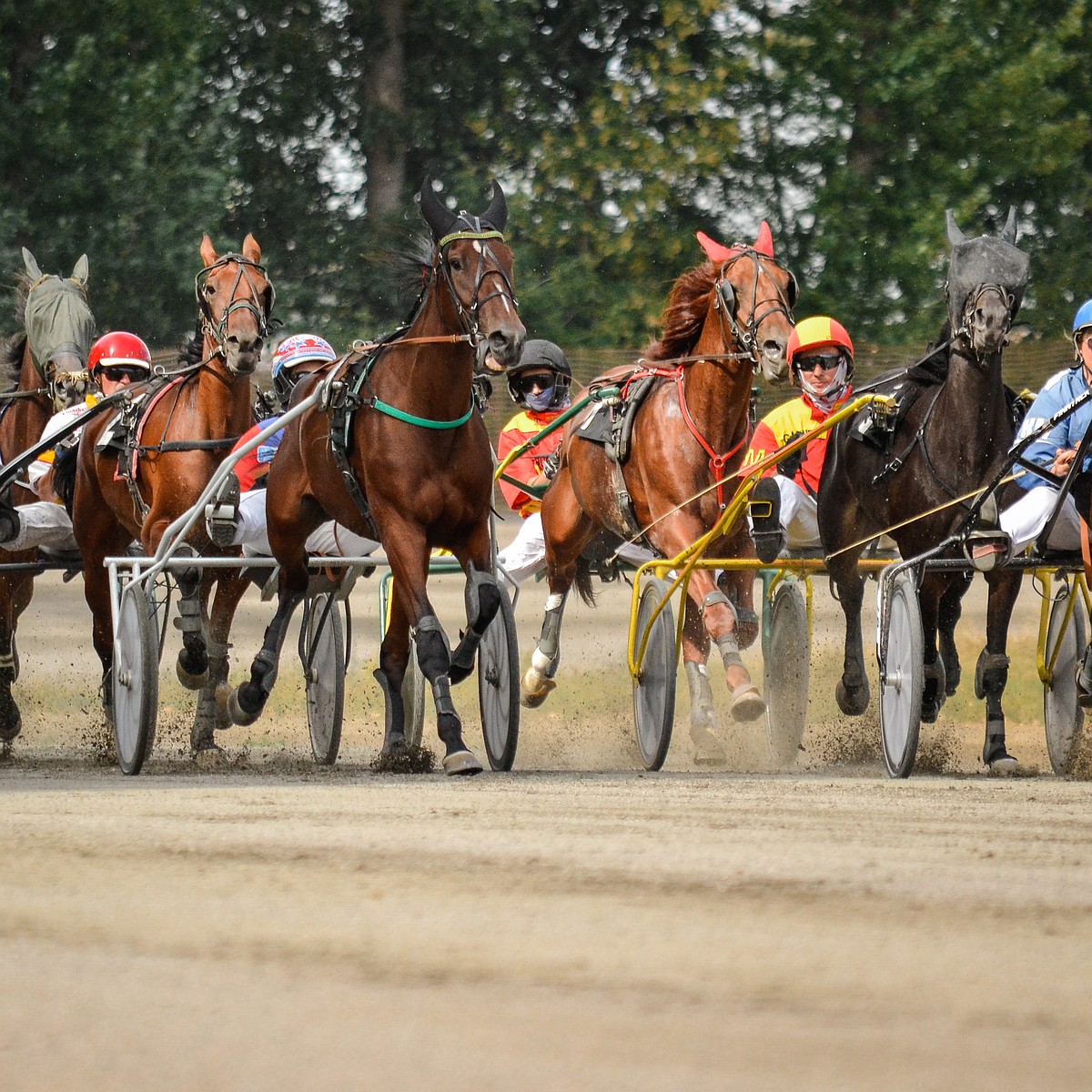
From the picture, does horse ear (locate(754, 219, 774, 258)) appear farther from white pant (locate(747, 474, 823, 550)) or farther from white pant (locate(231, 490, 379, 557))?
white pant (locate(231, 490, 379, 557))

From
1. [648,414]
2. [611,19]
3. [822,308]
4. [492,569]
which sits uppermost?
[611,19]

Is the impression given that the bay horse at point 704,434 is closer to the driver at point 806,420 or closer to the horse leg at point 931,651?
the driver at point 806,420

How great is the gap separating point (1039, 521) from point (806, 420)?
199cm

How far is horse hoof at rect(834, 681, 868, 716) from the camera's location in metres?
9.33

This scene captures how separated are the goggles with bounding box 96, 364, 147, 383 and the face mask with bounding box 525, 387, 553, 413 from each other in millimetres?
1785

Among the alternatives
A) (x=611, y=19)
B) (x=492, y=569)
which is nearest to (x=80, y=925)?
(x=492, y=569)

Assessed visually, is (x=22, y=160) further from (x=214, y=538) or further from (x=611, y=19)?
(x=214, y=538)

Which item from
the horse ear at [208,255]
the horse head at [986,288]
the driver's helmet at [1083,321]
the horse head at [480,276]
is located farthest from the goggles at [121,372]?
the driver's helmet at [1083,321]

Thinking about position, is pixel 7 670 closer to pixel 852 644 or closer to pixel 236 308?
pixel 236 308

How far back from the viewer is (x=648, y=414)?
903 cm

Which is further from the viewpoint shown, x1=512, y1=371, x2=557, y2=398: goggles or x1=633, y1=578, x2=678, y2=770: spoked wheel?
x1=512, y1=371, x2=557, y2=398: goggles

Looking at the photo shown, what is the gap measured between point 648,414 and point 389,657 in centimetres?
141

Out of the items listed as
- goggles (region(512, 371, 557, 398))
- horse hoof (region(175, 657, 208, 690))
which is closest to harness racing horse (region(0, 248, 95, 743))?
horse hoof (region(175, 657, 208, 690))

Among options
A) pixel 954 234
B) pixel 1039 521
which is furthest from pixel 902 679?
pixel 954 234
